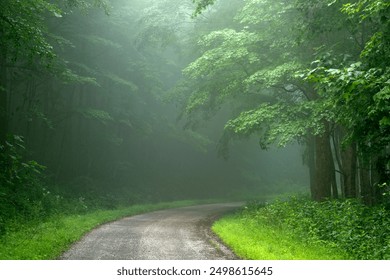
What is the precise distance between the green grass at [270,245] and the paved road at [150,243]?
1.34ft

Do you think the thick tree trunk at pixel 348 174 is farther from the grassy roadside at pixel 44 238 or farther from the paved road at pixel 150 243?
the grassy roadside at pixel 44 238

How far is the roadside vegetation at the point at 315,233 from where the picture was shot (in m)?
9.95

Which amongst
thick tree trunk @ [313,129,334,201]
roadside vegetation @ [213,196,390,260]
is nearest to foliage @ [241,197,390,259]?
roadside vegetation @ [213,196,390,260]

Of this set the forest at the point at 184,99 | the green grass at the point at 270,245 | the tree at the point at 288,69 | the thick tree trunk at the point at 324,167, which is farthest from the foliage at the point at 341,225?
the tree at the point at 288,69

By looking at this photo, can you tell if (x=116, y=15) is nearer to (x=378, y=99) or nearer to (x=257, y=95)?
(x=257, y=95)

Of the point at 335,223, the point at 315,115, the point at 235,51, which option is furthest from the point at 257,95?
the point at 335,223

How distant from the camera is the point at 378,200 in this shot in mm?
15547

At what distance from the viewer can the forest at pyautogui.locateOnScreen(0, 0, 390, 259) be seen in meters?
11.7

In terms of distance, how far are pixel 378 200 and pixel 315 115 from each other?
13.4 feet

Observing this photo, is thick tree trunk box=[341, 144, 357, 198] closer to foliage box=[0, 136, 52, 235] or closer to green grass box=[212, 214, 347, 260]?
green grass box=[212, 214, 347, 260]

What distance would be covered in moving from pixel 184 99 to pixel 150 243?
53.4 ft

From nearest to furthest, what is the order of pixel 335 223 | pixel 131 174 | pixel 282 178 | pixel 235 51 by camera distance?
pixel 335 223, pixel 235 51, pixel 131 174, pixel 282 178

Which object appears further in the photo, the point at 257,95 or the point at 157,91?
the point at 157,91
